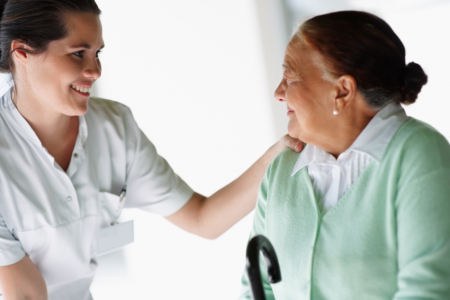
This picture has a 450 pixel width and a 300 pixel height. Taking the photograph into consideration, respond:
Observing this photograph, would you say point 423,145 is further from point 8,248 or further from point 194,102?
point 194,102

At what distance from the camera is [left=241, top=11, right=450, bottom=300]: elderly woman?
3.17 ft

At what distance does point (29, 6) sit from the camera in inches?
56.2

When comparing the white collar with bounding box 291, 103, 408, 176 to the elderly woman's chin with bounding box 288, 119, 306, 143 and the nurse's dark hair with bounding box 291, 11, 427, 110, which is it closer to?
the nurse's dark hair with bounding box 291, 11, 427, 110

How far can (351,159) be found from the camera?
116cm

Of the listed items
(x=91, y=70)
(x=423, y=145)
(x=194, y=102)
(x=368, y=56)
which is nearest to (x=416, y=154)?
(x=423, y=145)

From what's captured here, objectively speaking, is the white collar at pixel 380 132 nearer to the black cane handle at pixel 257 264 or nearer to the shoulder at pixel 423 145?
the shoulder at pixel 423 145

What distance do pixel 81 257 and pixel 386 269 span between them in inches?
40.4

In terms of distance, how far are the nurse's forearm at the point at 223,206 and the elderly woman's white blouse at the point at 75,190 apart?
5 centimetres

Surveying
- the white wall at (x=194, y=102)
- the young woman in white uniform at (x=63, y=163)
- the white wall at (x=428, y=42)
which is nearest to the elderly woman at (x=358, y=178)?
the young woman in white uniform at (x=63, y=163)

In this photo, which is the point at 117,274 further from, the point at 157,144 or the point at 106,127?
the point at 106,127

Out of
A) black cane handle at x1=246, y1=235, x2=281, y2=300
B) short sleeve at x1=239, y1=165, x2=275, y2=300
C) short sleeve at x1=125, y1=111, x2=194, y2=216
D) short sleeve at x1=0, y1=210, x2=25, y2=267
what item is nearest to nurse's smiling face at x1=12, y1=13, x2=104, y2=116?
short sleeve at x1=125, y1=111, x2=194, y2=216

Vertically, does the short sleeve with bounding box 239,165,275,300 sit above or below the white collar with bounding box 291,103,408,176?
below

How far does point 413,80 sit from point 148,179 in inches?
40.9

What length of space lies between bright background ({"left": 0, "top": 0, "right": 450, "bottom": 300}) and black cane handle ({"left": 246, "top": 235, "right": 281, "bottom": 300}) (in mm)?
1638
